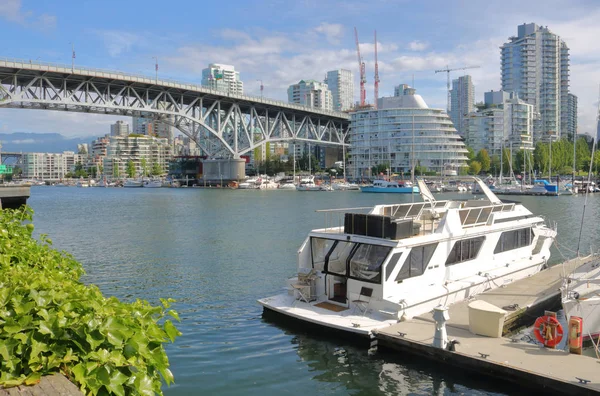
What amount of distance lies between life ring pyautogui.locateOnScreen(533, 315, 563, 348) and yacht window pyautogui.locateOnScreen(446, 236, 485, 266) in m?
3.82

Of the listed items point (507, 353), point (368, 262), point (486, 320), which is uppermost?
point (368, 262)

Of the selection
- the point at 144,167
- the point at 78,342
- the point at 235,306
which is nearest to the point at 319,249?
the point at 235,306

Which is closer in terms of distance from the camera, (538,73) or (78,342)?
(78,342)

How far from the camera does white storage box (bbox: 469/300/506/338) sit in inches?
447

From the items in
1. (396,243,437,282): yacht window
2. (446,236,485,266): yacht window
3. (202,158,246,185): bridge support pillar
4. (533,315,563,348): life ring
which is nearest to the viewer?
(533,315,563,348): life ring

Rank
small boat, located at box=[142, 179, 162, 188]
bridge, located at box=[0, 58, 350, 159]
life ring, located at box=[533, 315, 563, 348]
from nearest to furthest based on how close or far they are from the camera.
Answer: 1. life ring, located at box=[533, 315, 563, 348]
2. bridge, located at box=[0, 58, 350, 159]
3. small boat, located at box=[142, 179, 162, 188]

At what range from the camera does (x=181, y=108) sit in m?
100

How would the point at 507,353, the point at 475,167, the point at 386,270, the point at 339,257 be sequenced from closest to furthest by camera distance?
the point at 507,353
the point at 386,270
the point at 339,257
the point at 475,167

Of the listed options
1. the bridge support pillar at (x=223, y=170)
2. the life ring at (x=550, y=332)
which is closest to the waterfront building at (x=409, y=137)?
the bridge support pillar at (x=223, y=170)

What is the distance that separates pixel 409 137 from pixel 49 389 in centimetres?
12394

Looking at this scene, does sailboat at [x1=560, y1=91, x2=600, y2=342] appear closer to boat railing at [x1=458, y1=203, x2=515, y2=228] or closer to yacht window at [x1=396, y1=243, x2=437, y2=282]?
yacht window at [x1=396, y1=243, x2=437, y2=282]

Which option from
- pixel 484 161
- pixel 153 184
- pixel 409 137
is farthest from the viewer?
pixel 153 184

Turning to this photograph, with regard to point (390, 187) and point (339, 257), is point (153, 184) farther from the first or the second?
point (339, 257)

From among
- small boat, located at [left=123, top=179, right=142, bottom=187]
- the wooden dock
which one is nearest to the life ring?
the wooden dock
